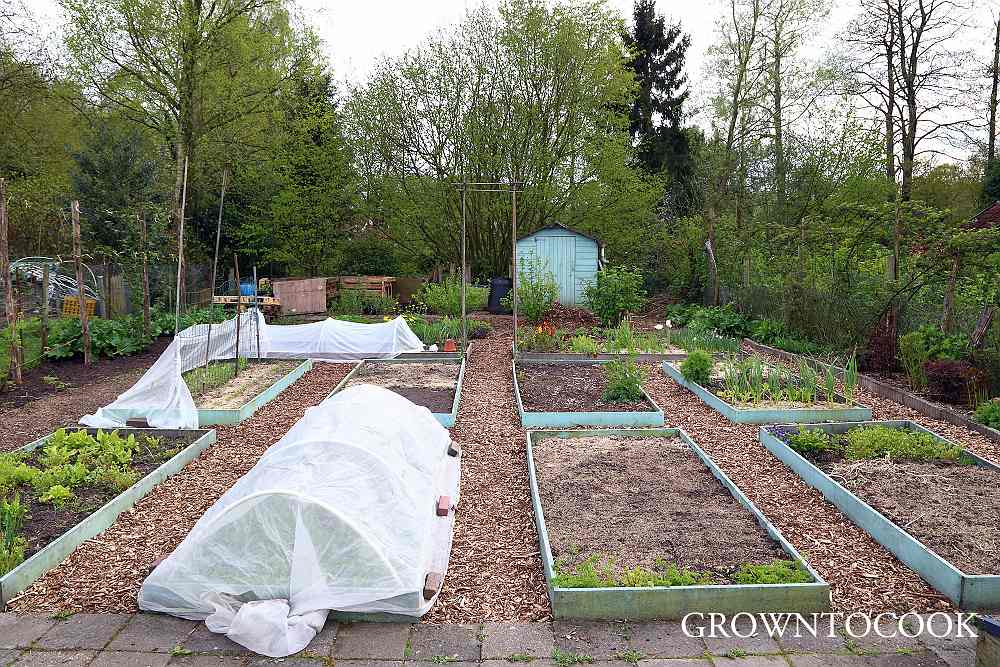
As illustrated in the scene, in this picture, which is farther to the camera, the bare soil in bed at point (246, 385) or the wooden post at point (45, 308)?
the wooden post at point (45, 308)

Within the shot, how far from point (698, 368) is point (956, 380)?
8.86ft

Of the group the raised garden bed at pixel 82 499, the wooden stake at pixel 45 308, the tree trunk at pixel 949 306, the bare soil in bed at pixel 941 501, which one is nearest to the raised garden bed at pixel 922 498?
the bare soil in bed at pixel 941 501

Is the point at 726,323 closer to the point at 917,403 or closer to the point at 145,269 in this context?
the point at 917,403

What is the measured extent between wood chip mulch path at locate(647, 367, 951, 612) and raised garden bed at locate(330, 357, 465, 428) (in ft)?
8.19

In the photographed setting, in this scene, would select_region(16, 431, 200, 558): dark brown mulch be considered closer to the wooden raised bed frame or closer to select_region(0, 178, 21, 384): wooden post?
the wooden raised bed frame

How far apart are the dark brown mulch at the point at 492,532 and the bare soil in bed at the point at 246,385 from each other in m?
2.65

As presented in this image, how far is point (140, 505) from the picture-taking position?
527 cm

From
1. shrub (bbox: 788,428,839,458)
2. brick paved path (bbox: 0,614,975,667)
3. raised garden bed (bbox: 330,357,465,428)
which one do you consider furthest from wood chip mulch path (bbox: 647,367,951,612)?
raised garden bed (bbox: 330,357,465,428)

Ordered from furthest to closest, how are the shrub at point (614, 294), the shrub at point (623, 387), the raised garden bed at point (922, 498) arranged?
the shrub at point (614, 294)
the shrub at point (623, 387)
the raised garden bed at point (922, 498)

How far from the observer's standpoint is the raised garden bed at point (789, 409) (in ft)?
23.9

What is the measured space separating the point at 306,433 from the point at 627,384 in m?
4.41

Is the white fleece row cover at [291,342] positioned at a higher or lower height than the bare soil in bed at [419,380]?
higher

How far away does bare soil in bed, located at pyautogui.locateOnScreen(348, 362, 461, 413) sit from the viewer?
8.28 meters

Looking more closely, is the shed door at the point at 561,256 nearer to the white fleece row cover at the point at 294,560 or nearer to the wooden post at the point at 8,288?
the wooden post at the point at 8,288
